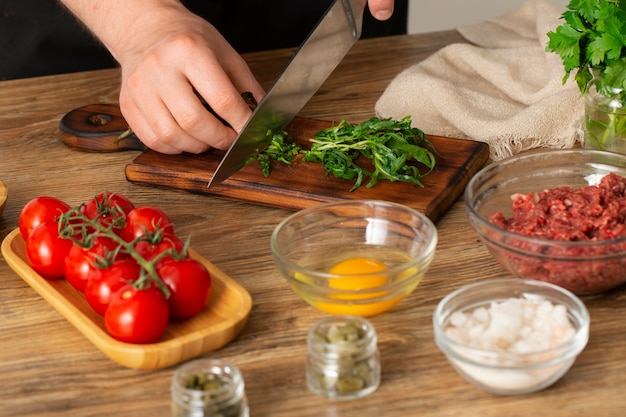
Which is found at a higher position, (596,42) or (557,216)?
(596,42)

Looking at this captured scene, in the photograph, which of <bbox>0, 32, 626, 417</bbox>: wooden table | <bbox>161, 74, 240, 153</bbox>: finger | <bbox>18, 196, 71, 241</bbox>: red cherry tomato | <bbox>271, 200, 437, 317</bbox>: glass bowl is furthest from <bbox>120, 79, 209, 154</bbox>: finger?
<bbox>271, 200, 437, 317</bbox>: glass bowl

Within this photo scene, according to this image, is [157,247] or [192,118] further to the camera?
[192,118]

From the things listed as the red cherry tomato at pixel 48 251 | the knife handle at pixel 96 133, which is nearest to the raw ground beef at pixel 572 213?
the red cherry tomato at pixel 48 251

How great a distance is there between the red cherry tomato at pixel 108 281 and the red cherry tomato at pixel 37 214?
0.94 ft

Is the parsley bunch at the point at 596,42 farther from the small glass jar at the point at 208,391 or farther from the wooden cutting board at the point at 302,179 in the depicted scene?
the small glass jar at the point at 208,391

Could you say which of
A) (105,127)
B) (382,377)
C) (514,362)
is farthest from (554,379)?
(105,127)

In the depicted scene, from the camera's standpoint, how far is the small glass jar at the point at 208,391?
135 centimetres

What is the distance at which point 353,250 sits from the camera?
186 cm

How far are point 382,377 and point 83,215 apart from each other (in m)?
0.65

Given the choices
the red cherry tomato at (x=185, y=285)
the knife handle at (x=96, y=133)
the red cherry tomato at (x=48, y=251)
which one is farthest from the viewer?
the knife handle at (x=96, y=133)

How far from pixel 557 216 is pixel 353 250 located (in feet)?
1.30

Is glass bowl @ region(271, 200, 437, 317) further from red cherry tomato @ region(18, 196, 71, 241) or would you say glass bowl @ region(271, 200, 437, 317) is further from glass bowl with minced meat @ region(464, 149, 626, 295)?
red cherry tomato @ region(18, 196, 71, 241)

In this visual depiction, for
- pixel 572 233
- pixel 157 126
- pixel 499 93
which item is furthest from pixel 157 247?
pixel 499 93

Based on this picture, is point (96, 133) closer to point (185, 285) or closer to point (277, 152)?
point (277, 152)
